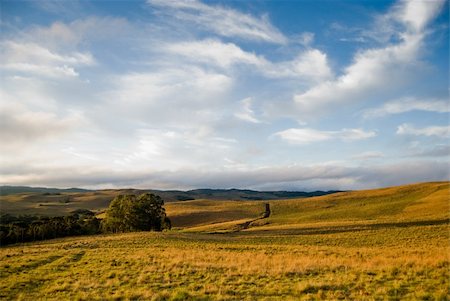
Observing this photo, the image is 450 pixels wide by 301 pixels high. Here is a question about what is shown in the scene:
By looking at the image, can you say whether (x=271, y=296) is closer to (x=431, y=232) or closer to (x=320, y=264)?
(x=320, y=264)

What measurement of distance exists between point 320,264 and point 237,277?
5528 mm

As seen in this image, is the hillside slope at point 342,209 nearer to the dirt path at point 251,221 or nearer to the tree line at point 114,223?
the dirt path at point 251,221

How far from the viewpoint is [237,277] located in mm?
16312

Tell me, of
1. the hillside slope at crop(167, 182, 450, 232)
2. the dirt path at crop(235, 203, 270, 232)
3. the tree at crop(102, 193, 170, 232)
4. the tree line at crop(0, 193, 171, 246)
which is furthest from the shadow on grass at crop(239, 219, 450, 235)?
the tree line at crop(0, 193, 171, 246)

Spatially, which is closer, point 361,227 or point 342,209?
point 361,227

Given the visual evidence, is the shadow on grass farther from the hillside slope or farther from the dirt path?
the dirt path

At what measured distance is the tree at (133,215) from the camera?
68188 mm

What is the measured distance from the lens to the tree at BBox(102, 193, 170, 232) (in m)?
68.2

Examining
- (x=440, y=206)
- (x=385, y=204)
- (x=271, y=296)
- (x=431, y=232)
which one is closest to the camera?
(x=271, y=296)

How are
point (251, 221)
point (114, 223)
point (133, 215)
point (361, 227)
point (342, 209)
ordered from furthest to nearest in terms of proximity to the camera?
point (342, 209), point (251, 221), point (114, 223), point (133, 215), point (361, 227)

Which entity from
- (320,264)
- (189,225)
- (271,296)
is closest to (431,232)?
(320,264)

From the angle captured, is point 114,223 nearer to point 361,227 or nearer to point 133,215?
point 133,215

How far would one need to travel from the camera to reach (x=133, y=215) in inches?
2685

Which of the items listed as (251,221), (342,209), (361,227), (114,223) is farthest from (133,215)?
(342,209)
